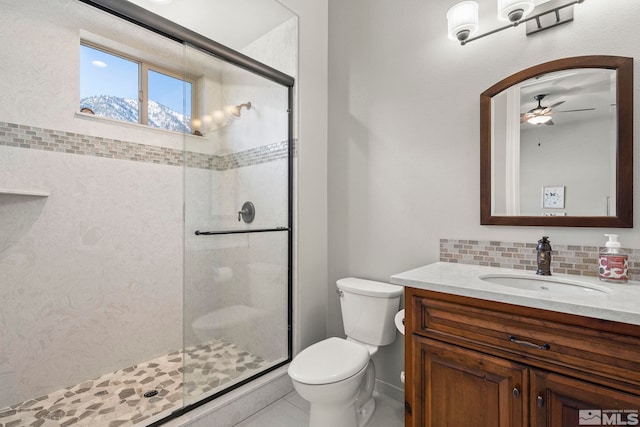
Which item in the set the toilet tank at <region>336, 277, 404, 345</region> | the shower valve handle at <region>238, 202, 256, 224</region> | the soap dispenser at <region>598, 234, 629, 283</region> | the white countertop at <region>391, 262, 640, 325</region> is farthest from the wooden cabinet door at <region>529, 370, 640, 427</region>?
the shower valve handle at <region>238, 202, 256, 224</region>

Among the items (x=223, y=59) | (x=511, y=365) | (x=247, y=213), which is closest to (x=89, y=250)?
(x=247, y=213)

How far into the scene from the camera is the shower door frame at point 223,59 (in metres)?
1.39

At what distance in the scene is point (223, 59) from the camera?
1.83 metres

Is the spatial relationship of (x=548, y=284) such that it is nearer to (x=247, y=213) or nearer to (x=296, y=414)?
(x=296, y=414)

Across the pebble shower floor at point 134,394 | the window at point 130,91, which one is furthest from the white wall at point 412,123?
the window at point 130,91

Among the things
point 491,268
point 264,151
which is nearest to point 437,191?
point 491,268

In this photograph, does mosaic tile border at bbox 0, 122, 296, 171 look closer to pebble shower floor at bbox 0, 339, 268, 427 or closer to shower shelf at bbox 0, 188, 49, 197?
shower shelf at bbox 0, 188, 49, 197

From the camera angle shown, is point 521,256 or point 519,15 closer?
point 519,15

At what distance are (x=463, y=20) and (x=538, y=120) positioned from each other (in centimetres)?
61

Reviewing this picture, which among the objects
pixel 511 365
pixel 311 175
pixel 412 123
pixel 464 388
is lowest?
pixel 464 388

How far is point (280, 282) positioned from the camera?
7.03 ft

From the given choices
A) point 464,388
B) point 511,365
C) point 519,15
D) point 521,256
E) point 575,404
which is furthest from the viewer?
point 521,256

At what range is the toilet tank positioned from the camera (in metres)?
1.75

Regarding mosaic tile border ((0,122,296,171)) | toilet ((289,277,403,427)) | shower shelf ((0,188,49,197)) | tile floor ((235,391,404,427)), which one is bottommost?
tile floor ((235,391,404,427))
